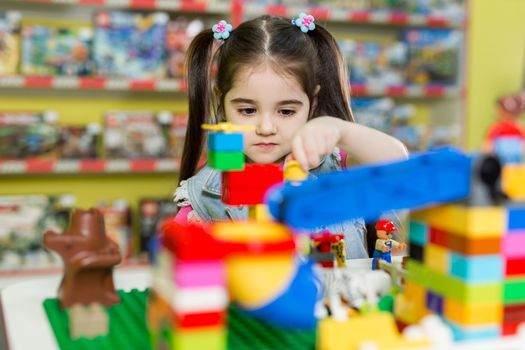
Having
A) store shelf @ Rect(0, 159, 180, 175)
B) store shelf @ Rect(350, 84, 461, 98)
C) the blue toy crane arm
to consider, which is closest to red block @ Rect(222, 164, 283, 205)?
the blue toy crane arm

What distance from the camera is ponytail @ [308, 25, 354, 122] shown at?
4.85ft

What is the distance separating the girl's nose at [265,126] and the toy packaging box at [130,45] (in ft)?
4.64

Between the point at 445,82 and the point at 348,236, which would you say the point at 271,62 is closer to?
the point at 348,236

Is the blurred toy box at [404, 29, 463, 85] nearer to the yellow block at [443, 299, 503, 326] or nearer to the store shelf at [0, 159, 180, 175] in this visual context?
the store shelf at [0, 159, 180, 175]

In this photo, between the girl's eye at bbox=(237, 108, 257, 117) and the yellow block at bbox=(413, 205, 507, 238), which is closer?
the yellow block at bbox=(413, 205, 507, 238)

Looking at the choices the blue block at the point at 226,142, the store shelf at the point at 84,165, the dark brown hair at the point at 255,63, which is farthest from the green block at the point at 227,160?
the store shelf at the point at 84,165

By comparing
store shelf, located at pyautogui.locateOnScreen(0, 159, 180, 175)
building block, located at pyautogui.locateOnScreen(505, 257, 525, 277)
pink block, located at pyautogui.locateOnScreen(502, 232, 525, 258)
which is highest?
pink block, located at pyautogui.locateOnScreen(502, 232, 525, 258)

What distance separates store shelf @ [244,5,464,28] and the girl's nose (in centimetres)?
149

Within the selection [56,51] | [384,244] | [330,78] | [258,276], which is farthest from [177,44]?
[258,276]

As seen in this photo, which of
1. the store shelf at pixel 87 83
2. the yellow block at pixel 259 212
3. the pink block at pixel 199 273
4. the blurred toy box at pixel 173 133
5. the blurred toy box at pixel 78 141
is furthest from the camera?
the blurred toy box at pixel 173 133

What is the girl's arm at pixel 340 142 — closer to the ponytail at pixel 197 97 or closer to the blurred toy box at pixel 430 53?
the ponytail at pixel 197 97

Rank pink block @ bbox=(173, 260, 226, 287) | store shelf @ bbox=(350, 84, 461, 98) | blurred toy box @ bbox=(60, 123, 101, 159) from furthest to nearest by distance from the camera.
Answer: store shelf @ bbox=(350, 84, 461, 98), blurred toy box @ bbox=(60, 123, 101, 159), pink block @ bbox=(173, 260, 226, 287)

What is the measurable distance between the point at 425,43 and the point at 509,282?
2.60 m

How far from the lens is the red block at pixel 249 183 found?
750 mm
